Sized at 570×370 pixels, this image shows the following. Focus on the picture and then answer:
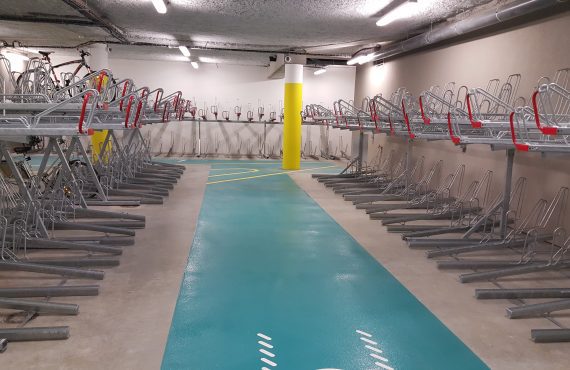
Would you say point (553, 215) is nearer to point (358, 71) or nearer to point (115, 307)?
point (115, 307)

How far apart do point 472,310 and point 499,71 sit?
4.54 m

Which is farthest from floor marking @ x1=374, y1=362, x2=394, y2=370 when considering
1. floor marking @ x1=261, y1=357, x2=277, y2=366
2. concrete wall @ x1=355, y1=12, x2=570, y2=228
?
concrete wall @ x1=355, y1=12, x2=570, y2=228

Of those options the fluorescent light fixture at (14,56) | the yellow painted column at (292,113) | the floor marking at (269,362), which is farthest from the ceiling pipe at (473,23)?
the fluorescent light fixture at (14,56)

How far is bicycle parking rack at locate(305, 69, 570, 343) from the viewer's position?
11.6ft

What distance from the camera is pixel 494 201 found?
6.73m

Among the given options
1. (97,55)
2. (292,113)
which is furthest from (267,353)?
(97,55)

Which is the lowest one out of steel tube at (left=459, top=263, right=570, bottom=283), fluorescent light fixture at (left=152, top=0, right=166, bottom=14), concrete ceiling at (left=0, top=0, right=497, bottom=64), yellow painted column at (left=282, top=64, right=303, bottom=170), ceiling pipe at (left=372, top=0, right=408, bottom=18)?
steel tube at (left=459, top=263, right=570, bottom=283)

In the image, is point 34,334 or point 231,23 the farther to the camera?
point 231,23

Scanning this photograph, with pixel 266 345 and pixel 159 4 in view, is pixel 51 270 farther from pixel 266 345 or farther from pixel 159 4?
Answer: pixel 159 4

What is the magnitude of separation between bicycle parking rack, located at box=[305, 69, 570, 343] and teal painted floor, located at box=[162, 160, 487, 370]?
0.79 m

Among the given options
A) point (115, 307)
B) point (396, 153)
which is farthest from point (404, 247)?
point (396, 153)

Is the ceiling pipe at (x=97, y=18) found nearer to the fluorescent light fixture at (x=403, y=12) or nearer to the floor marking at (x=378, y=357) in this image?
the fluorescent light fixture at (x=403, y=12)

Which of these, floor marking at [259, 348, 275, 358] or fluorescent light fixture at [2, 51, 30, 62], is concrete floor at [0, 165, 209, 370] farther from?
fluorescent light fixture at [2, 51, 30, 62]

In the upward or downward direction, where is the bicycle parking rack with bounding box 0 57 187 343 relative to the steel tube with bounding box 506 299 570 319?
upward
